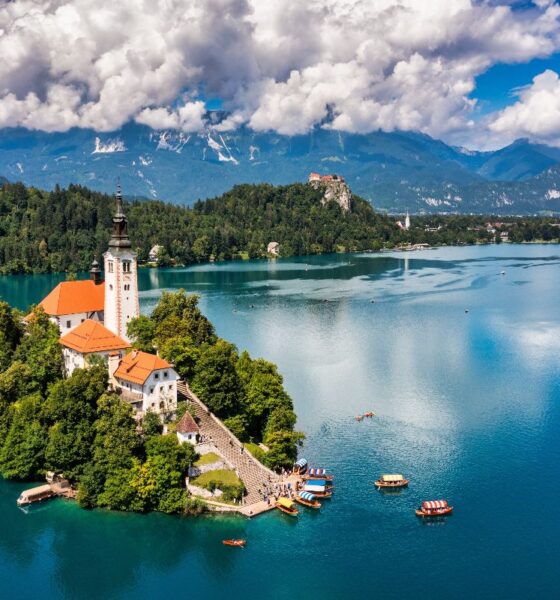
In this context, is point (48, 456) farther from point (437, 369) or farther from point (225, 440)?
point (437, 369)

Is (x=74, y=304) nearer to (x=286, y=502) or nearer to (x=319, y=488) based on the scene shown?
(x=286, y=502)

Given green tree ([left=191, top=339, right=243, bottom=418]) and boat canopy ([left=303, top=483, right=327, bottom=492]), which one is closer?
boat canopy ([left=303, top=483, right=327, bottom=492])

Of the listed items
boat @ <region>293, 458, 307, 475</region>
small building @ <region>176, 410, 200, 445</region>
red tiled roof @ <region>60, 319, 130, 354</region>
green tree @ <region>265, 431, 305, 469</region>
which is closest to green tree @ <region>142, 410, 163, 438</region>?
small building @ <region>176, 410, 200, 445</region>

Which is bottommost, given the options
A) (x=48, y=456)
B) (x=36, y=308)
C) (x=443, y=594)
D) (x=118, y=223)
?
(x=443, y=594)

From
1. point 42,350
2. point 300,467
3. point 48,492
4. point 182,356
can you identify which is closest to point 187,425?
point 182,356

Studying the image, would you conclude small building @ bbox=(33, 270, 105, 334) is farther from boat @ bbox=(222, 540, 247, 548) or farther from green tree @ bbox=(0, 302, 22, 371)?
boat @ bbox=(222, 540, 247, 548)

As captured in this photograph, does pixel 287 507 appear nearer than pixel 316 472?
Yes

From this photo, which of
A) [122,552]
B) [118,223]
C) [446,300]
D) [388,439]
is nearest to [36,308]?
[118,223]
